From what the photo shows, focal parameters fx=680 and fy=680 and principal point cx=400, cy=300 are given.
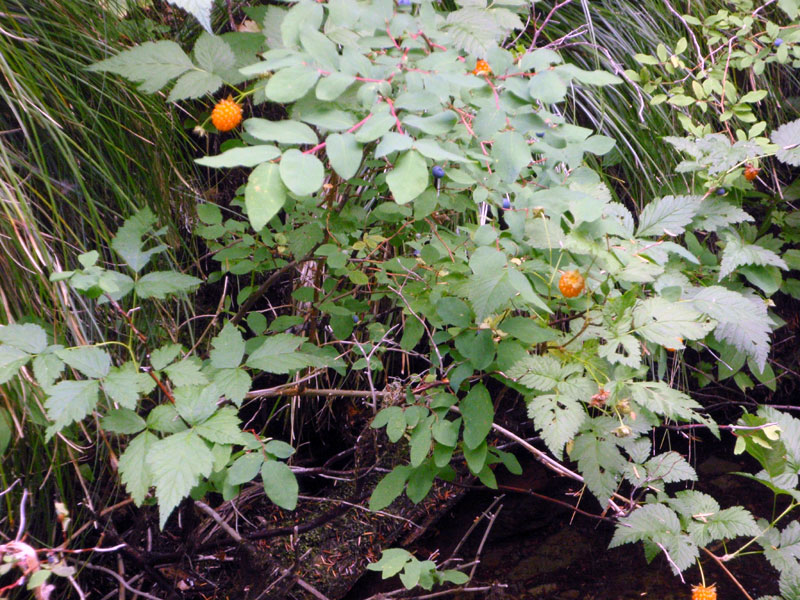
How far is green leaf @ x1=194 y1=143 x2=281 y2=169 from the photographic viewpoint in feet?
2.28

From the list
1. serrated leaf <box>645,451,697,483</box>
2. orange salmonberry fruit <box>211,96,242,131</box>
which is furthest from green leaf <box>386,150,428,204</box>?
serrated leaf <box>645,451,697,483</box>

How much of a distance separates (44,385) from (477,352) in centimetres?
63

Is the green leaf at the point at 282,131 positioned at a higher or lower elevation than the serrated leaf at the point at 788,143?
higher

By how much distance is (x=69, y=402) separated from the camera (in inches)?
36.5

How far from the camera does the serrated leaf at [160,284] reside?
1.12 meters

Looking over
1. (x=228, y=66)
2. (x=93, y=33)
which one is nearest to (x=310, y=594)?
(x=228, y=66)

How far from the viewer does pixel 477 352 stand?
3.60 feet

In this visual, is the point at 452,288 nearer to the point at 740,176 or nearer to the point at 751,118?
the point at 740,176

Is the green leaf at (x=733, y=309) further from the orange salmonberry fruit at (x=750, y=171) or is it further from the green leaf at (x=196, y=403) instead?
the green leaf at (x=196, y=403)

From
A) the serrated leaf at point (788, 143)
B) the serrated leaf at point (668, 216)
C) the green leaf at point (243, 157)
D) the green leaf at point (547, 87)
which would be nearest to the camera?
the green leaf at point (243, 157)

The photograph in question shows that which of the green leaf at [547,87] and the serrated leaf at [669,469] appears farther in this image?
the serrated leaf at [669,469]

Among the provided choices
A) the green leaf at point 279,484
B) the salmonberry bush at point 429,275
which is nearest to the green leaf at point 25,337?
the salmonberry bush at point 429,275

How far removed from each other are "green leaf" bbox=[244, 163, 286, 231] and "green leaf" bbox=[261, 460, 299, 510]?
1.66 feet

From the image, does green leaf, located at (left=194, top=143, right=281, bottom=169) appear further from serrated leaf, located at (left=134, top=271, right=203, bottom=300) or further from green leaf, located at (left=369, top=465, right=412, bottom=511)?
green leaf, located at (left=369, top=465, right=412, bottom=511)
